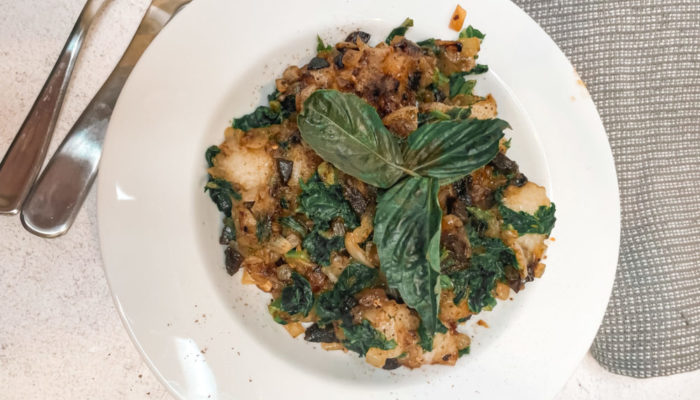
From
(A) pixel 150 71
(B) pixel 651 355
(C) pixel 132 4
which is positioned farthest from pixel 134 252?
(B) pixel 651 355

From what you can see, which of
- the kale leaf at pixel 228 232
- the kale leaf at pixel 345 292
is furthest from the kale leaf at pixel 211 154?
the kale leaf at pixel 345 292

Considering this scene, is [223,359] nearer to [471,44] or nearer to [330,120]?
[330,120]

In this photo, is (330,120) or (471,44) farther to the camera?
(471,44)

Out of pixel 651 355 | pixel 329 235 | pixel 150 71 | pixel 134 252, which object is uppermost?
pixel 150 71

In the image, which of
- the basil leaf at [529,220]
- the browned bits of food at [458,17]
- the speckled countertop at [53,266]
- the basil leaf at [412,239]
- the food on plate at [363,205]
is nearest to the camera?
the basil leaf at [412,239]

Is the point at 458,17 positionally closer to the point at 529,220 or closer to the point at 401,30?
the point at 401,30

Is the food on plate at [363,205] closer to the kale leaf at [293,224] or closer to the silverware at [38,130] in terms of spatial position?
the kale leaf at [293,224]
